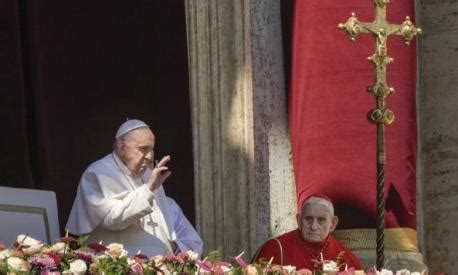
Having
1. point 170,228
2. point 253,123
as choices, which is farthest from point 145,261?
point 253,123

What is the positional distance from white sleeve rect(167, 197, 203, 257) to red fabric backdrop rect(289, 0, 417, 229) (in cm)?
156

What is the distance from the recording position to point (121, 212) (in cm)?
952

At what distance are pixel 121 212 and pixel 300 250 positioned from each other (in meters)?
1.47

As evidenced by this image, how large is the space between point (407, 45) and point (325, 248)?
1790mm

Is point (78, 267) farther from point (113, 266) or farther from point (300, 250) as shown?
point (300, 250)

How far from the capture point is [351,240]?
1169 cm

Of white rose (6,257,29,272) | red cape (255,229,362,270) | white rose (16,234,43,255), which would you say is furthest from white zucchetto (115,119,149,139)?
white rose (6,257,29,272)

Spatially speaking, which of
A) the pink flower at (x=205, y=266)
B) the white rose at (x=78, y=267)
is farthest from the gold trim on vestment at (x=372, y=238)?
the white rose at (x=78, y=267)

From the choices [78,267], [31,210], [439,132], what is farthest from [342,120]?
[78,267]

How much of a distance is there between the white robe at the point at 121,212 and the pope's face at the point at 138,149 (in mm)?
98

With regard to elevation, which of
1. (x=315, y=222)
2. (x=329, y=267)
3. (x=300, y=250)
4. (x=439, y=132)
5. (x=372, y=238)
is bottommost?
(x=372, y=238)

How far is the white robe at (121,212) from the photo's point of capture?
9523 millimetres

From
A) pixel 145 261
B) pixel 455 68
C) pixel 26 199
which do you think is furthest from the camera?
pixel 455 68

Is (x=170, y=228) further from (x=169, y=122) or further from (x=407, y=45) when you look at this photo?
(x=407, y=45)
